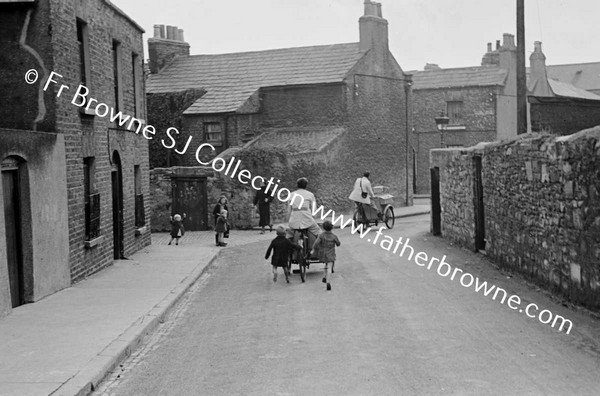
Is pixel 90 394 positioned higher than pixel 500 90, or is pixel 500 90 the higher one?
pixel 500 90

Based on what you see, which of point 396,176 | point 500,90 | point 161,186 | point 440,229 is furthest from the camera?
point 500,90

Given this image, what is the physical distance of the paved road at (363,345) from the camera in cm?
764

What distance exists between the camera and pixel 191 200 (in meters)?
28.2

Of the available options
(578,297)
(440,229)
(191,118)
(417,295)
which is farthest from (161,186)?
(578,297)

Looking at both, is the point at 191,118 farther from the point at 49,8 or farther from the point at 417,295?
the point at 417,295

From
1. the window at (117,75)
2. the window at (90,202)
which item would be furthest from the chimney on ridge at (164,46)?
the window at (90,202)

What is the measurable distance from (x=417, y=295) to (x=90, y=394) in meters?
6.59

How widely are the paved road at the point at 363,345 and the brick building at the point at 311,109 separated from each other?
17.6 metres

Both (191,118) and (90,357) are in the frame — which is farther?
(191,118)

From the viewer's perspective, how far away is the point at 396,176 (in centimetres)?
3725

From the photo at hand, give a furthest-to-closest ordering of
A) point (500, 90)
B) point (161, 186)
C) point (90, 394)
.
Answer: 1. point (500, 90)
2. point (161, 186)
3. point (90, 394)

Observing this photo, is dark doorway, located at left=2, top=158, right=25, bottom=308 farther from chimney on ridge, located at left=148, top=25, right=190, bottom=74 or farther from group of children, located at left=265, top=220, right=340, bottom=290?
chimney on ridge, located at left=148, top=25, right=190, bottom=74

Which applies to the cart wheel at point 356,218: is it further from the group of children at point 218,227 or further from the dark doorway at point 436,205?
the group of children at point 218,227

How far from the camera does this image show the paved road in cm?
764
